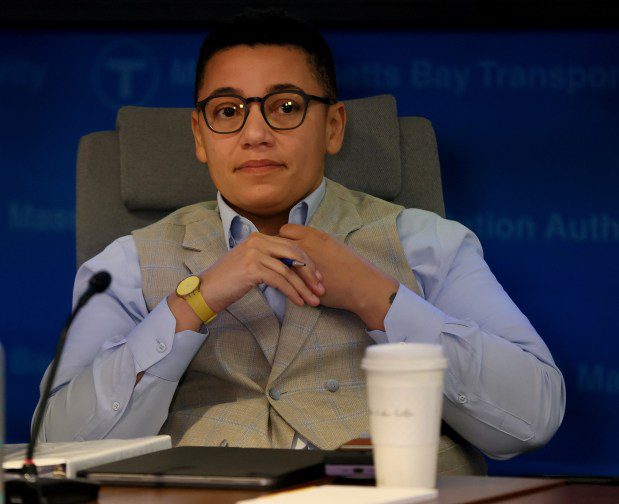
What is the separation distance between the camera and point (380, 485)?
0.93 m

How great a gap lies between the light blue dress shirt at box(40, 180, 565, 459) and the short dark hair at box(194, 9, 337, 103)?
43 centimetres

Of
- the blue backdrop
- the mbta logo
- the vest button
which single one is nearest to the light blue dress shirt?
the vest button

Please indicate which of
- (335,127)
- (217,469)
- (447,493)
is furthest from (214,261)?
(447,493)

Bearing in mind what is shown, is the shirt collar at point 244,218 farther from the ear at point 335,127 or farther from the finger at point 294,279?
the finger at point 294,279

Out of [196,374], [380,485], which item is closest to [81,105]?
[196,374]

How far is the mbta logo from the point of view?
8.66 ft

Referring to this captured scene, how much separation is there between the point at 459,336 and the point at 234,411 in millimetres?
376

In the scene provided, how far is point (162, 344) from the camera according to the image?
5.15 ft

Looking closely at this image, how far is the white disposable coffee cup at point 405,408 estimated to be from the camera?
2.90 ft

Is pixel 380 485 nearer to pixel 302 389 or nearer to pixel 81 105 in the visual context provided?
pixel 302 389

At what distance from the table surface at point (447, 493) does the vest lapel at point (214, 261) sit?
0.68 m

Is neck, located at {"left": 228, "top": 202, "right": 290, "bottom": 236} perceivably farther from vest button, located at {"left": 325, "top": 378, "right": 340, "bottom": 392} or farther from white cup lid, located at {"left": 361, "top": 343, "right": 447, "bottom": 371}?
white cup lid, located at {"left": 361, "top": 343, "right": 447, "bottom": 371}

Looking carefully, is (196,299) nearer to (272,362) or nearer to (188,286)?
(188,286)

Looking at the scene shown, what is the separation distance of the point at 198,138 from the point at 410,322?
2.01 feet
